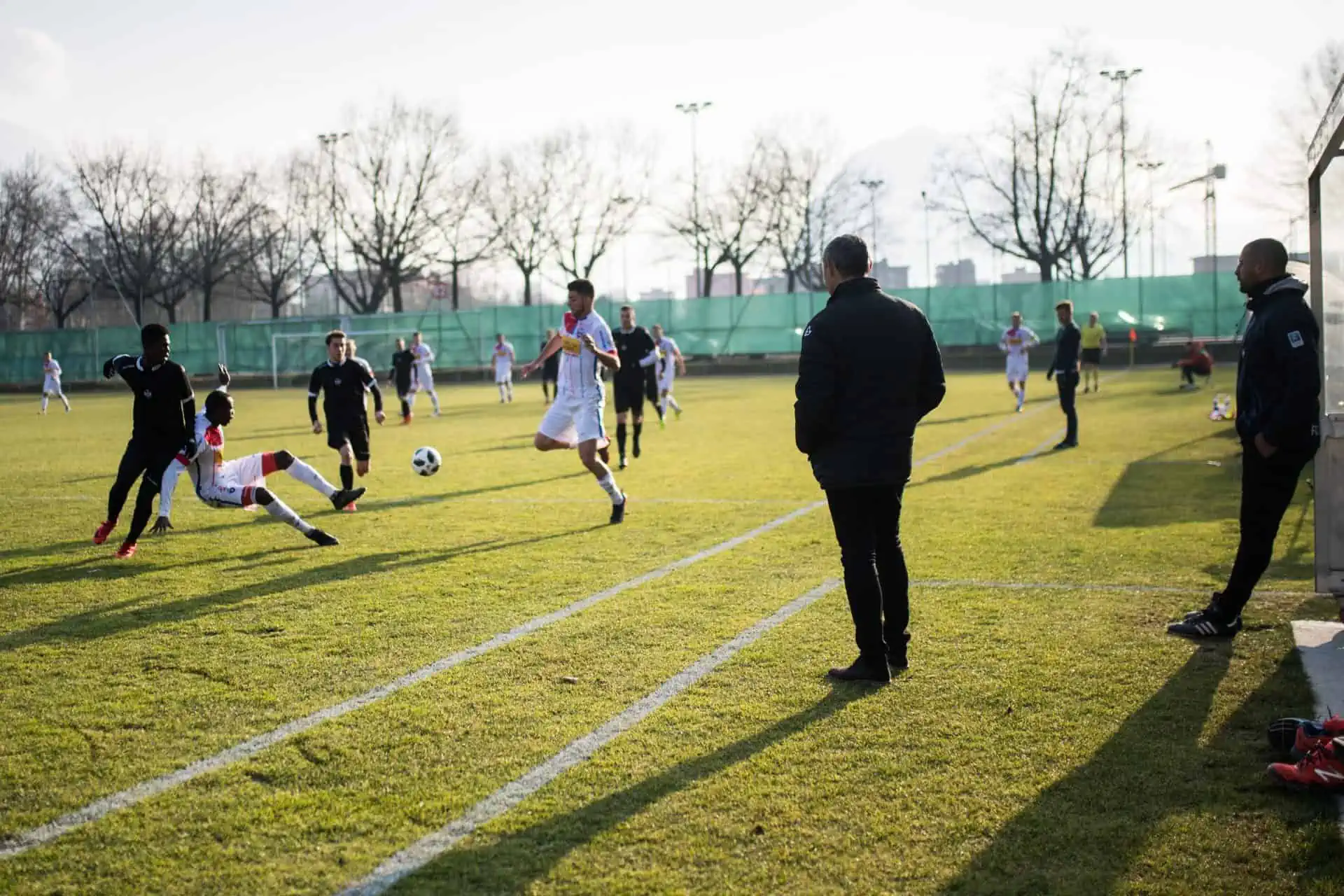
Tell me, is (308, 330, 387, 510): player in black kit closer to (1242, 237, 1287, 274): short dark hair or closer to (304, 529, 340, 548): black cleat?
(304, 529, 340, 548): black cleat

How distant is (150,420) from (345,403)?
2.96 meters

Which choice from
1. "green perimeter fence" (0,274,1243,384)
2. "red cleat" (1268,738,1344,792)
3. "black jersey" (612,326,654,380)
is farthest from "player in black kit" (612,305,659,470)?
"green perimeter fence" (0,274,1243,384)

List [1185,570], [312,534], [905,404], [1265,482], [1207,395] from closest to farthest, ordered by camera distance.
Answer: [905,404], [1265,482], [1185,570], [312,534], [1207,395]

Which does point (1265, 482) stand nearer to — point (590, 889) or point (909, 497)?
point (590, 889)

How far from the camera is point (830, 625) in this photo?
641cm

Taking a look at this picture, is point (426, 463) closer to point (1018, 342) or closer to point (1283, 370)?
point (1283, 370)

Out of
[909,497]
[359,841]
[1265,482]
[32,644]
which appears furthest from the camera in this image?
[909,497]

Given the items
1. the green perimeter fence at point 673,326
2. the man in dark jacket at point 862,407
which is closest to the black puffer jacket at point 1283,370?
the man in dark jacket at point 862,407

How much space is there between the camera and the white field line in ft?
12.5

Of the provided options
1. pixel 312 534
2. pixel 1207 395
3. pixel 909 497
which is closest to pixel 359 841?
pixel 312 534

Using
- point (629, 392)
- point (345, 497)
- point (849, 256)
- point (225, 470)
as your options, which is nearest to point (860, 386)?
point (849, 256)

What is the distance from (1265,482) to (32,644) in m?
6.45

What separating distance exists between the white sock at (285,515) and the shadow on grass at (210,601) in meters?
0.53

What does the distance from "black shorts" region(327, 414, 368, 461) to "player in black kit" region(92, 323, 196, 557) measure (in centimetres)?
271
